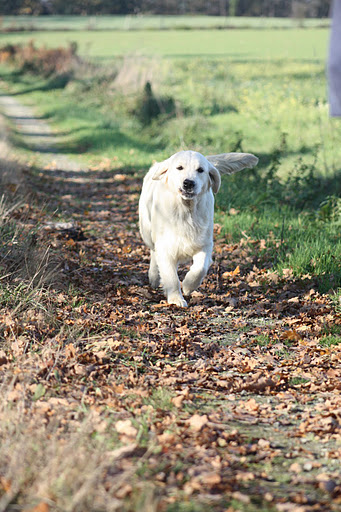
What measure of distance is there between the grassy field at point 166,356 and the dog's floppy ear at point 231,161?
4.10 ft

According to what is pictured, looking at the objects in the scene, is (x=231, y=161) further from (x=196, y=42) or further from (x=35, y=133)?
(x=196, y=42)

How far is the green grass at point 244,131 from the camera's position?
26.1ft

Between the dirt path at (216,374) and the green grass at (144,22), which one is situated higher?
the green grass at (144,22)

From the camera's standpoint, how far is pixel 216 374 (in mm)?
4453

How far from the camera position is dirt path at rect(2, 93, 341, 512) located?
301cm

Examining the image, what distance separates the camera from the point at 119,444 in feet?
10.5

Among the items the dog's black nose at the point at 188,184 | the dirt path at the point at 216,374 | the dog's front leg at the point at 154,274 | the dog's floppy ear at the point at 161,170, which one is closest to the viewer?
the dirt path at the point at 216,374

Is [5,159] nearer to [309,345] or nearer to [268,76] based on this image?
[309,345]

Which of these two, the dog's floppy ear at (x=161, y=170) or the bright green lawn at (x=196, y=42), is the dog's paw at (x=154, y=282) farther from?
the bright green lawn at (x=196, y=42)

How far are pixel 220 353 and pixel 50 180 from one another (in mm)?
8348

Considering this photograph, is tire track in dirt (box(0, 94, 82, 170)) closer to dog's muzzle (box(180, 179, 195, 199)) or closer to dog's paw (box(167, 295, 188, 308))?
dog's paw (box(167, 295, 188, 308))

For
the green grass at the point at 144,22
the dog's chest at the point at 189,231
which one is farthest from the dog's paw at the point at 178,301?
the green grass at the point at 144,22

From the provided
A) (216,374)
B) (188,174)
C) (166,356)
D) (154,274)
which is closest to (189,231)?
(188,174)

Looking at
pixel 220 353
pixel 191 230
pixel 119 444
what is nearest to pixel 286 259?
pixel 191 230
